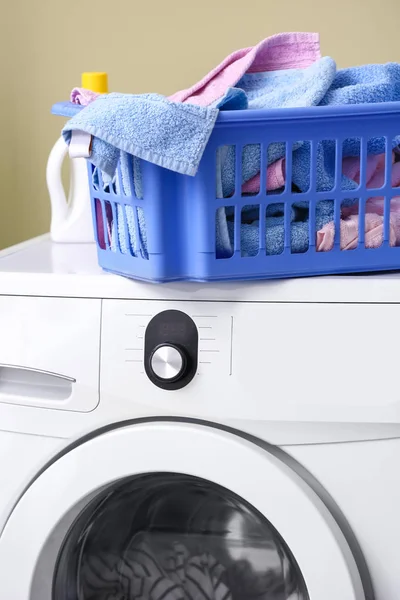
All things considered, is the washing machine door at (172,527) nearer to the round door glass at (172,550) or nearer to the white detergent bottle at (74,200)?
the round door glass at (172,550)

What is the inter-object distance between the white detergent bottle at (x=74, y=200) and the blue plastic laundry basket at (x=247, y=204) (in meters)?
0.38

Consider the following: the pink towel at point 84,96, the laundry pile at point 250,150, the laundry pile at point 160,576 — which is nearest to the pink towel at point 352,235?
the laundry pile at point 250,150

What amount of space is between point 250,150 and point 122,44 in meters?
0.88

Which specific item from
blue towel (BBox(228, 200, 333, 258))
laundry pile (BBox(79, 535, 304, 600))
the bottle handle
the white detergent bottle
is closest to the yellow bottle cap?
the white detergent bottle

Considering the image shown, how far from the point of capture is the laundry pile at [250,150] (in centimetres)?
A: 83

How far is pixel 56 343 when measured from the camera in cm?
99

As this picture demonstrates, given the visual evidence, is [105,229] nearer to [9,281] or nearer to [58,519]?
[9,281]

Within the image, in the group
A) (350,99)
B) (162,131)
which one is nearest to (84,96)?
(162,131)

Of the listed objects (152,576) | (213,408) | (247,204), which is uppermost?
(247,204)

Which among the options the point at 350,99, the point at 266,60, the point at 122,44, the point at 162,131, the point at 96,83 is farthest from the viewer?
the point at 122,44

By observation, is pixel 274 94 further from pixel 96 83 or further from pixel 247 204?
pixel 96 83

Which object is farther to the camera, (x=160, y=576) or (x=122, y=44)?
(x=122, y=44)

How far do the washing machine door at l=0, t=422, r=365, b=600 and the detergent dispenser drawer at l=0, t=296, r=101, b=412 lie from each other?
0.22 ft

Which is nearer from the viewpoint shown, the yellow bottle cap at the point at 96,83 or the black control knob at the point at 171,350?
the black control knob at the point at 171,350
